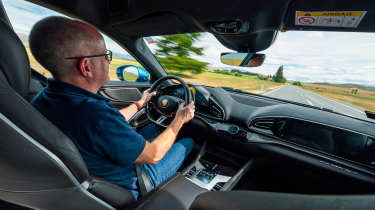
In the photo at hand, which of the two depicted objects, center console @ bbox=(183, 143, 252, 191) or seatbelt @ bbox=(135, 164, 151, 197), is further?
center console @ bbox=(183, 143, 252, 191)

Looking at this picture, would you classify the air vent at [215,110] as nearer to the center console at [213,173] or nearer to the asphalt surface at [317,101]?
the center console at [213,173]

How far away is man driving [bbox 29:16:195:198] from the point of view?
3.10ft

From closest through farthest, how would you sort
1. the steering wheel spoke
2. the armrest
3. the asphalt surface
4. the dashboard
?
1. the armrest
2. the dashboard
3. the asphalt surface
4. the steering wheel spoke

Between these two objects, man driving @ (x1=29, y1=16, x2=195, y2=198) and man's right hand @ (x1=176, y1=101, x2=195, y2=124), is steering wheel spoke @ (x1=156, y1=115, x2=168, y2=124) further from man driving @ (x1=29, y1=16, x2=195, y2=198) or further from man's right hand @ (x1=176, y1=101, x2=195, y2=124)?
man driving @ (x1=29, y1=16, x2=195, y2=198)

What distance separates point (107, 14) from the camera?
2508 millimetres

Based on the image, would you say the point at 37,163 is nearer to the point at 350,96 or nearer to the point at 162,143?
the point at 162,143

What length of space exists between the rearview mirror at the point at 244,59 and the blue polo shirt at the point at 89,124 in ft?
5.35

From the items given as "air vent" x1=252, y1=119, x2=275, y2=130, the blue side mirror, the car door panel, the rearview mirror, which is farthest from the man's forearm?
the blue side mirror

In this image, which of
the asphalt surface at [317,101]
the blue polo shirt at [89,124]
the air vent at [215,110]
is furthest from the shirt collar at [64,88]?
the asphalt surface at [317,101]

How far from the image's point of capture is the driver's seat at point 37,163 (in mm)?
741

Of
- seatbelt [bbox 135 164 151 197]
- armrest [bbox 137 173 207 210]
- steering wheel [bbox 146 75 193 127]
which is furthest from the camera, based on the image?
steering wheel [bbox 146 75 193 127]

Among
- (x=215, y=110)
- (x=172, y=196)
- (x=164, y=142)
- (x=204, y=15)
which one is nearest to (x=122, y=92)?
(x=215, y=110)

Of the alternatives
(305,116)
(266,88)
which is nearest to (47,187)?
(305,116)

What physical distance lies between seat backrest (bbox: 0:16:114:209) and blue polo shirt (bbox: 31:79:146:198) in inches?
3.5
